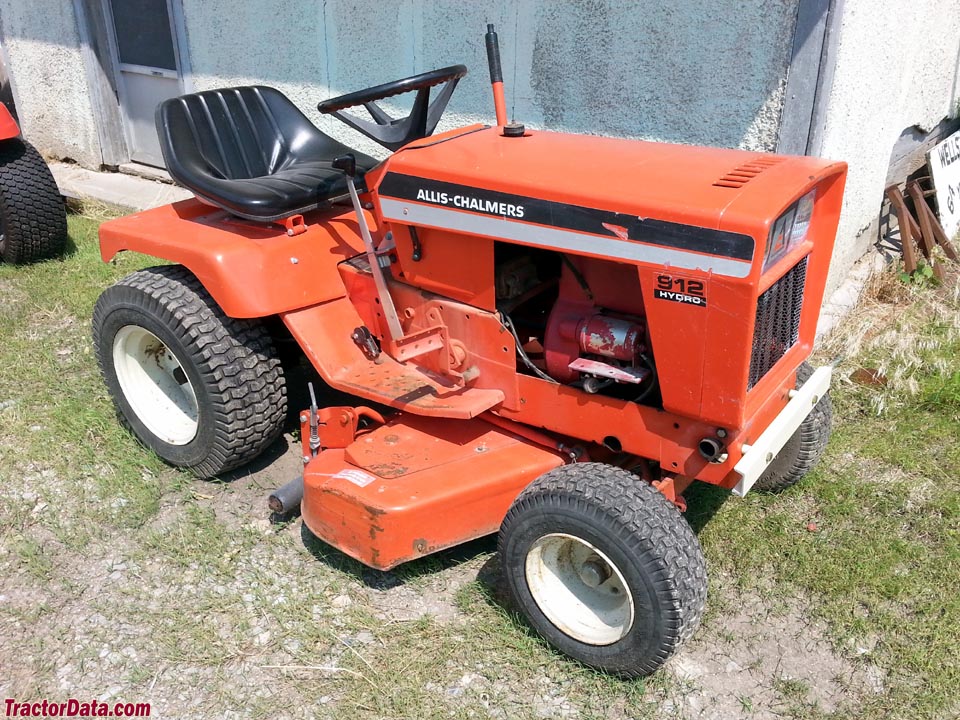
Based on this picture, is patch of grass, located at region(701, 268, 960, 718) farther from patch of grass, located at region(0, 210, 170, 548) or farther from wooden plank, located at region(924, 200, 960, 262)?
patch of grass, located at region(0, 210, 170, 548)

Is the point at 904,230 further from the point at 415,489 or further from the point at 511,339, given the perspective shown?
the point at 415,489

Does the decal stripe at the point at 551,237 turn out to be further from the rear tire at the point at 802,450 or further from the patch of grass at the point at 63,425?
the patch of grass at the point at 63,425

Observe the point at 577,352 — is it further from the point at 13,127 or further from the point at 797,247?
the point at 13,127

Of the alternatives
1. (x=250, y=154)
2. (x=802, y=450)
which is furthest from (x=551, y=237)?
(x=250, y=154)

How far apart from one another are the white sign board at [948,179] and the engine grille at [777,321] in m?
2.90

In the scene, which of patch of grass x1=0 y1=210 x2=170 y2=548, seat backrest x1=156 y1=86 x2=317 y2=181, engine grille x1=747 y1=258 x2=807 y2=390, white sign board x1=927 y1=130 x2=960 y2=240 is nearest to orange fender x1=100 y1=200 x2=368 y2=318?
seat backrest x1=156 y1=86 x2=317 y2=181

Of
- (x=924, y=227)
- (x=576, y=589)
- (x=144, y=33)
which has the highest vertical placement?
(x=144, y=33)

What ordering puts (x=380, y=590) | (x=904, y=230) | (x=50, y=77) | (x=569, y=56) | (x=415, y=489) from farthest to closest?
(x=50, y=77) → (x=904, y=230) → (x=569, y=56) → (x=380, y=590) → (x=415, y=489)

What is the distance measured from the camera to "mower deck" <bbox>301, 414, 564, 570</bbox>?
2324 millimetres

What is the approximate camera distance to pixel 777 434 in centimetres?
224

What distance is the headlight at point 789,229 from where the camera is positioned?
2.03 meters

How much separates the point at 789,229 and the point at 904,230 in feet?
9.25

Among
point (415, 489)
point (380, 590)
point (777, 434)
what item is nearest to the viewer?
point (777, 434)

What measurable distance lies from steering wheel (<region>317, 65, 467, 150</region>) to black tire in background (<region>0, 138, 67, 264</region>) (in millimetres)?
2667
